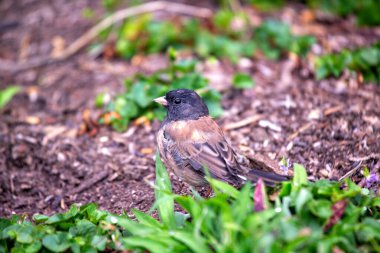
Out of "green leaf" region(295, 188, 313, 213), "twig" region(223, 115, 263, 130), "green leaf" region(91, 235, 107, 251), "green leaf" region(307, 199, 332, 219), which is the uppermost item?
"green leaf" region(295, 188, 313, 213)

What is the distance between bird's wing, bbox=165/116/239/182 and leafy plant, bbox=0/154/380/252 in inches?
19.4

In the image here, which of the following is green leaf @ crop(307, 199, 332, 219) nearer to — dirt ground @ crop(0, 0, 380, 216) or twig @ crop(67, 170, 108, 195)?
dirt ground @ crop(0, 0, 380, 216)

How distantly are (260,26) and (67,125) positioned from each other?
251cm

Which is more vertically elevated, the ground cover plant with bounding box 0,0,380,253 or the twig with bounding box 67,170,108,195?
the ground cover plant with bounding box 0,0,380,253

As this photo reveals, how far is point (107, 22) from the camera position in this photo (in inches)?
260

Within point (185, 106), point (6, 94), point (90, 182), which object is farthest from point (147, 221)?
point (6, 94)

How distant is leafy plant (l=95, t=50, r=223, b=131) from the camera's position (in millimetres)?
5109

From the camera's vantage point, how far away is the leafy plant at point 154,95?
201 inches

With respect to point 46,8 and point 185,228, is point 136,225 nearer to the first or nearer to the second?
point 185,228

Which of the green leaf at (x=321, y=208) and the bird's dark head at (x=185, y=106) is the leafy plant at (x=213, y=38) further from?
the green leaf at (x=321, y=208)

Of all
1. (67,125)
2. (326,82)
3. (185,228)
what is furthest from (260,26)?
(185,228)

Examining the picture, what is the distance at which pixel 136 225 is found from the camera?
3039 millimetres

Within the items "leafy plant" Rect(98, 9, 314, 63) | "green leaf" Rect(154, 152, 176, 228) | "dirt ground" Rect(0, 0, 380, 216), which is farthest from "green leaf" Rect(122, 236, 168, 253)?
"leafy plant" Rect(98, 9, 314, 63)

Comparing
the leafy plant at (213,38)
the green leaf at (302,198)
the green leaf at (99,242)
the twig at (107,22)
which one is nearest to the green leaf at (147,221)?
the green leaf at (99,242)
